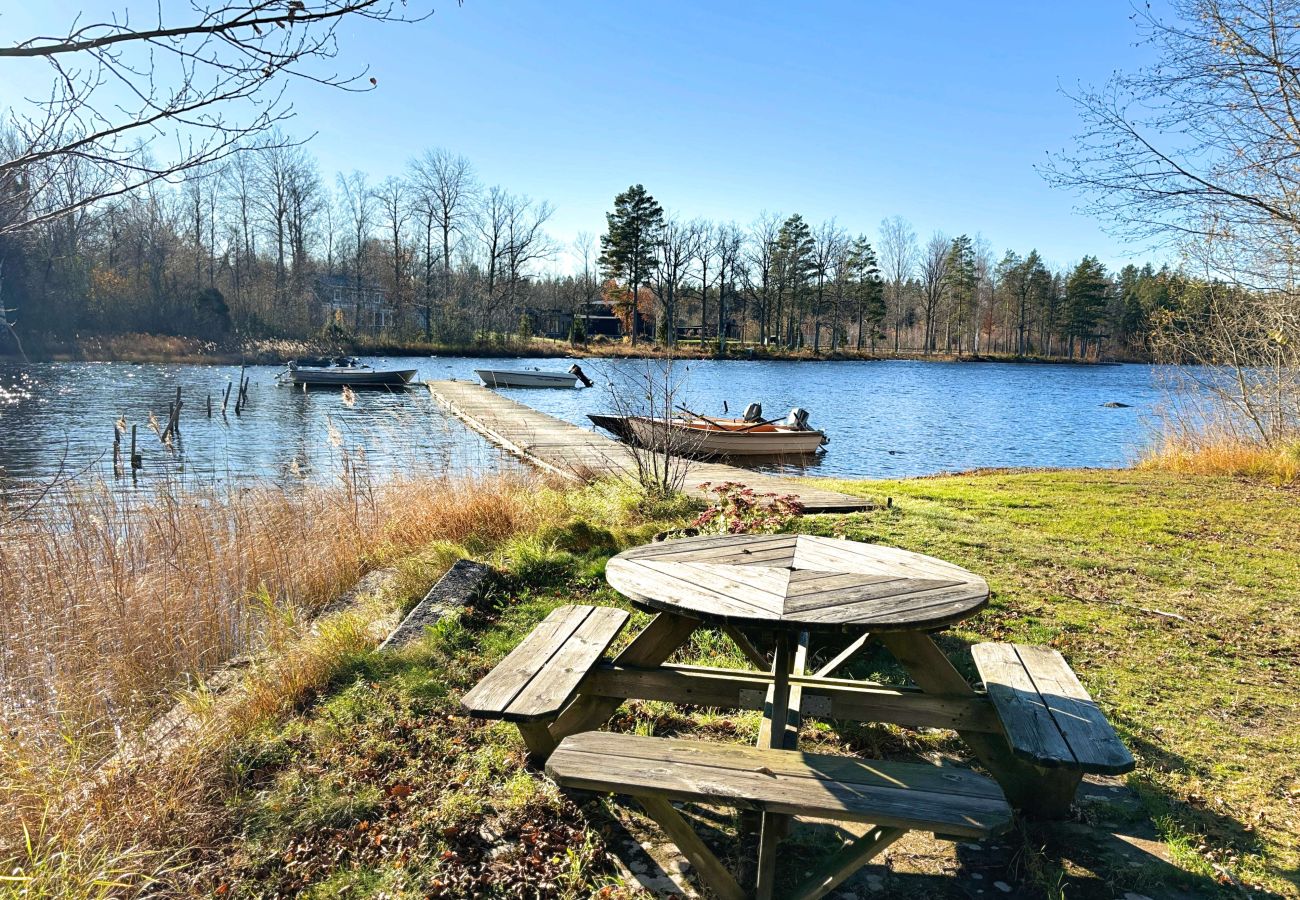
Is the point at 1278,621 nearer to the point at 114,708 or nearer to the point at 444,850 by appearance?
the point at 444,850

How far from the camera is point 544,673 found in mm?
2807

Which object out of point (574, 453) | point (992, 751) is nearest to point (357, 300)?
point (574, 453)

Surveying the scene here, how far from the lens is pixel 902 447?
20.5 metres

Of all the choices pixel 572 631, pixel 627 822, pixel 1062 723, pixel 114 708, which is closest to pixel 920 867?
Answer: pixel 1062 723

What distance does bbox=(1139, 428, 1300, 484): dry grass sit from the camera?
10.2 metres

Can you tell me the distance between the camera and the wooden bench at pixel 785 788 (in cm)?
194

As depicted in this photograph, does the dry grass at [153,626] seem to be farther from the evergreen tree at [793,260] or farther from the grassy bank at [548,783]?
the evergreen tree at [793,260]

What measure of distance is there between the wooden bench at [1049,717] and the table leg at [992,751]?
40 mm

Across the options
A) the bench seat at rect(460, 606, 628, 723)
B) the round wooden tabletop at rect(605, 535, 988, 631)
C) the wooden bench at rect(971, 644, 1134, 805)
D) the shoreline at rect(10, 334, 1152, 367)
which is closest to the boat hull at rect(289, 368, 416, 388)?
the shoreline at rect(10, 334, 1152, 367)

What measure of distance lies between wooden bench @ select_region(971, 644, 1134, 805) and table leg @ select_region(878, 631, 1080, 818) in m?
0.04

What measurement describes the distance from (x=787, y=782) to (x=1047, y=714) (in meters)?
1.09

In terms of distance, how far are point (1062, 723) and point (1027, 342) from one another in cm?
A: 8784

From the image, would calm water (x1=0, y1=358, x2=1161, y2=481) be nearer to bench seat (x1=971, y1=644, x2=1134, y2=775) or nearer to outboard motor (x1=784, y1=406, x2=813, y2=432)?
outboard motor (x1=784, y1=406, x2=813, y2=432)

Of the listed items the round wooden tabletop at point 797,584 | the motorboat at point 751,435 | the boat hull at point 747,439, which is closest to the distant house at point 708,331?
the motorboat at point 751,435
